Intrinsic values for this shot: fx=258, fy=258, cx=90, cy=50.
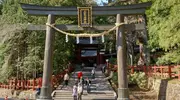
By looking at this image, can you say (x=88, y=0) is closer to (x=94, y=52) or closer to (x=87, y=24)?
(x=94, y=52)

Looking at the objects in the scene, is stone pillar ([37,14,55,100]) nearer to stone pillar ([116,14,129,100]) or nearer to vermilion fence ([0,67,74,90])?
stone pillar ([116,14,129,100])

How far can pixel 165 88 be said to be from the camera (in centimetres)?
1752

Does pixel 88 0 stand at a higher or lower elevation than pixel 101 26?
higher

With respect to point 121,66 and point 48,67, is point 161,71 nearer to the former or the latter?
point 121,66

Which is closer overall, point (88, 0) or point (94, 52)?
point (88, 0)

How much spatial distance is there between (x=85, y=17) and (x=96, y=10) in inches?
32.1

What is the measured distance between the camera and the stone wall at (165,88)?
1588cm

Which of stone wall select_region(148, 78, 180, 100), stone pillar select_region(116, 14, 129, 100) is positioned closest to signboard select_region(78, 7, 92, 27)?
stone pillar select_region(116, 14, 129, 100)

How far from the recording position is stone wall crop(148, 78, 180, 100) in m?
15.9

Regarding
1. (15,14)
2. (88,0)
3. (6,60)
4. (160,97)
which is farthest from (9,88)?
(88,0)

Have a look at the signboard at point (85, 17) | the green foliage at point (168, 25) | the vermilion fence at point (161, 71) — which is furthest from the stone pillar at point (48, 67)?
the vermilion fence at point (161, 71)

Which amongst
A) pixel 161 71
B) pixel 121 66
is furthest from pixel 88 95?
pixel 161 71

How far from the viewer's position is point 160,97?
17.9 m

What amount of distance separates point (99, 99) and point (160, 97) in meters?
4.48
